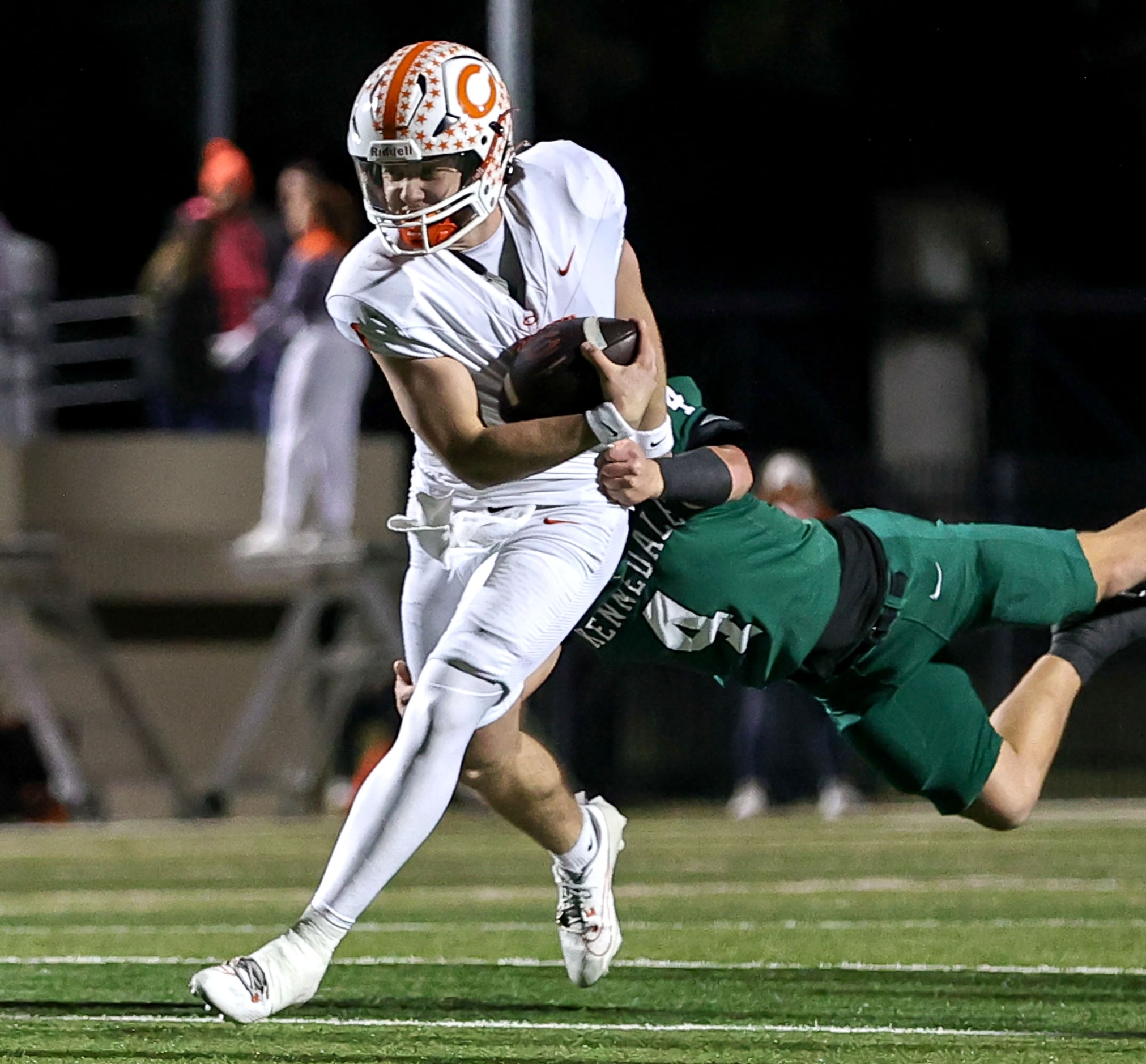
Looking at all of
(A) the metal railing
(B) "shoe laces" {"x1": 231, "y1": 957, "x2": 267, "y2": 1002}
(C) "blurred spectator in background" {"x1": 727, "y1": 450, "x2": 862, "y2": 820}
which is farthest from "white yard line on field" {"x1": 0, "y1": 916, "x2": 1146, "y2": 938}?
(A) the metal railing

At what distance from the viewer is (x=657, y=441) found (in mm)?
5117

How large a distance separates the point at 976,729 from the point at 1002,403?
35.9 feet

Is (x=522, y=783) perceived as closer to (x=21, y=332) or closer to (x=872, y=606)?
(x=872, y=606)

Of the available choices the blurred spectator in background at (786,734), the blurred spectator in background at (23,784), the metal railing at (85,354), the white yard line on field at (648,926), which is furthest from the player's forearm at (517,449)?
the metal railing at (85,354)

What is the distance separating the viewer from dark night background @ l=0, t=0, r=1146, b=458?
20.1 meters

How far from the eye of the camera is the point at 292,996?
4617mm

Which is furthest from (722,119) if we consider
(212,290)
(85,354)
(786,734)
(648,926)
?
(648,926)

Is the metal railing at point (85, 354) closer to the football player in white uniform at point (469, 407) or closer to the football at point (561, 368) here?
the football player in white uniform at point (469, 407)

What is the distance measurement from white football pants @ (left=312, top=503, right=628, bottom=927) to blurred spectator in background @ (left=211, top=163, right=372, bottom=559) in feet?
21.5

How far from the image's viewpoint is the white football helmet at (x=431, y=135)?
4.96m

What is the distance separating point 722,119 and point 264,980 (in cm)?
1788

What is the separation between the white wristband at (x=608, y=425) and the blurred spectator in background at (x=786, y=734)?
23.5ft

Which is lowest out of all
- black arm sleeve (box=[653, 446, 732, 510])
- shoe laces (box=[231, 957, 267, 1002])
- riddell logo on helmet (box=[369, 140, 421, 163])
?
shoe laces (box=[231, 957, 267, 1002])

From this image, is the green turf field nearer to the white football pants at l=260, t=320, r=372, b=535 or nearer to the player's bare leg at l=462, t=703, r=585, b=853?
the player's bare leg at l=462, t=703, r=585, b=853
